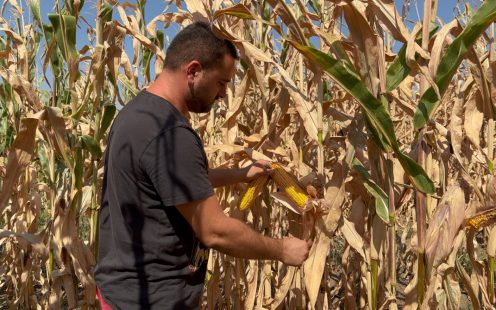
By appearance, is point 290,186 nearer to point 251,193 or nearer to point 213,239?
point 251,193

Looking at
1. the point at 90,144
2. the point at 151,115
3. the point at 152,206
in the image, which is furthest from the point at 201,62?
the point at 90,144

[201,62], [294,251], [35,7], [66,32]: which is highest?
[35,7]

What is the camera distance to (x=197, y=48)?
72.9 inches

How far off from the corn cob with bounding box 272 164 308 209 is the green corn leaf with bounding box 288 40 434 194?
1.65 feet

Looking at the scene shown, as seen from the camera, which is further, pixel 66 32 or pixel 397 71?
pixel 66 32

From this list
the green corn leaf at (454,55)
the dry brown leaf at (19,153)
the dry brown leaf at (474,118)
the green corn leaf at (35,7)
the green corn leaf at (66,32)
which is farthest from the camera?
the green corn leaf at (35,7)

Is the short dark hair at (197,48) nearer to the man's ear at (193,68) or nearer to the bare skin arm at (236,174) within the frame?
the man's ear at (193,68)

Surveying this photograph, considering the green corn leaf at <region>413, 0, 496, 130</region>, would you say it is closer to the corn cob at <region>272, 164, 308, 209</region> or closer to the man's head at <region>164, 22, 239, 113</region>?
the corn cob at <region>272, 164, 308, 209</region>

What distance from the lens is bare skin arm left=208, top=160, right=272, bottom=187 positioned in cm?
228

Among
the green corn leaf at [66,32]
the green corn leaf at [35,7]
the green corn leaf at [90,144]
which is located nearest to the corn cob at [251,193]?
the green corn leaf at [90,144]

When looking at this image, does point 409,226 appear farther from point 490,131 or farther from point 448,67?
point 448,67

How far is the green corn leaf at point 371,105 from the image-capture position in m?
1.62

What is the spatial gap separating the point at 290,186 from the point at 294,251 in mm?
Answer: 282

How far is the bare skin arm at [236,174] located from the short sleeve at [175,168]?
56cm
